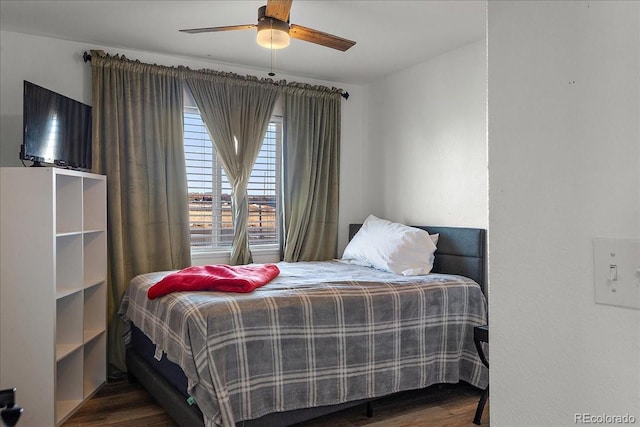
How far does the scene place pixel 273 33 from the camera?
2645 mm

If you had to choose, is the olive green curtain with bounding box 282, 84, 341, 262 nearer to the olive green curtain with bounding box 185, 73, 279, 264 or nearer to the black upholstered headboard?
the olive green curtain with bounding box 185, 73, 279, 264

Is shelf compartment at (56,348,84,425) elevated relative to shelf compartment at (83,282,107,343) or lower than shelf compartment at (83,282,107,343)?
lower

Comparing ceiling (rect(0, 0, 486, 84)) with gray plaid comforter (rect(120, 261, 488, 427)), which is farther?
ceiling (rect(0, 0, 486, 84))

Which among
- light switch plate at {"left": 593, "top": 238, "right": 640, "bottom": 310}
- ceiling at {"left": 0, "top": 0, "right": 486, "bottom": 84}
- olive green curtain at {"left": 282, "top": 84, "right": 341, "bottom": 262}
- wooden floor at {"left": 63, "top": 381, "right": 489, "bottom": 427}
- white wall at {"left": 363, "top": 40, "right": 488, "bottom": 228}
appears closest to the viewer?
light switch plate at {"left": 593, "top": 238, "right": 640, "bottom": 310}

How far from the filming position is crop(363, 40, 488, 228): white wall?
352 centimetres

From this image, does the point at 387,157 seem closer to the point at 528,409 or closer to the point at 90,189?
the point at 90,189

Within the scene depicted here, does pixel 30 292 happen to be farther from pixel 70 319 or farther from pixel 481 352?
pixel 481 352

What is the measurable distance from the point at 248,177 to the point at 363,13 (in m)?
1.66

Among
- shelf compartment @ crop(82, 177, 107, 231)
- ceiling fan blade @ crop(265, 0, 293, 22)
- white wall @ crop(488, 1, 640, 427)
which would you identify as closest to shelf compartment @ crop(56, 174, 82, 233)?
shelf compartment @ crop(82, 177, 107, 231)

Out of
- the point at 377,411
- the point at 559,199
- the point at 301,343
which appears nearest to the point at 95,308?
the point at 301,343

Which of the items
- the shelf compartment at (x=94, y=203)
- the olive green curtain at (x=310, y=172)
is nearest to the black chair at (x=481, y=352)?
the olive green curtain at (x=310, y=172)

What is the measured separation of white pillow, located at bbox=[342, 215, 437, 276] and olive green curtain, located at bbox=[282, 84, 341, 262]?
1.93 ft

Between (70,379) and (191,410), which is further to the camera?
(70,379)

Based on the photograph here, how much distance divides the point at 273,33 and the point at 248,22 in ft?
2.18
